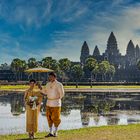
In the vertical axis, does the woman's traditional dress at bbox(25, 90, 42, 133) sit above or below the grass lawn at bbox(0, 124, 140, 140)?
above

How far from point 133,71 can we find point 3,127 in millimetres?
166894

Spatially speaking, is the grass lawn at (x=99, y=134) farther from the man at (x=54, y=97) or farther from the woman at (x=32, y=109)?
the man at (x=54, y=97)

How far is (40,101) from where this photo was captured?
14859 millimetres

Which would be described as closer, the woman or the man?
the woman

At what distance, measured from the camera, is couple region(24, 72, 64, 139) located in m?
14.6

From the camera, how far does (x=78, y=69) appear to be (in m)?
126

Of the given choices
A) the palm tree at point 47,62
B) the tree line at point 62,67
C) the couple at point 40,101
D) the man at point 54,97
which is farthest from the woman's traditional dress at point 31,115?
the palm tree at point 47,62

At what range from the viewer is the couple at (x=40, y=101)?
48.0ft

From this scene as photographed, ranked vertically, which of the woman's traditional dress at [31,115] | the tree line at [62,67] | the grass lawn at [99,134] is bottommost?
the grass lawn at [99,134]

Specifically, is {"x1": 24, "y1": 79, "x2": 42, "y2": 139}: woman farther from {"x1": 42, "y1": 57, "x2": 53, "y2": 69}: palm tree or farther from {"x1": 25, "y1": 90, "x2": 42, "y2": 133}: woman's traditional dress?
{"x1": 42, "y1": 57, "x2": 53, "y2": 69}: palm tree

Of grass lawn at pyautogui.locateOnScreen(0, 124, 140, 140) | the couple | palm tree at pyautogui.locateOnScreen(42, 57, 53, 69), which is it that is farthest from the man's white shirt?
palm tree at pyautogui.locateOnScreen(42, 57, 53, 69)

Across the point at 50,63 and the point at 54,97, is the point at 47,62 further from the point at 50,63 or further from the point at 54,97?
the point at 54,97

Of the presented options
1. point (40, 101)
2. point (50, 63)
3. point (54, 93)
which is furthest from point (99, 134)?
point (50, 63)

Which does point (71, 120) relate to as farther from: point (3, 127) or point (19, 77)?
point (19, 77)
